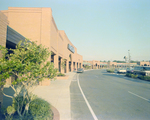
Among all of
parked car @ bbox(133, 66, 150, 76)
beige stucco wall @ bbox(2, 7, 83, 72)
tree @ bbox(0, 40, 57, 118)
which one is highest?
beige stucco wall @ bbox(2, 7, 83, 72)

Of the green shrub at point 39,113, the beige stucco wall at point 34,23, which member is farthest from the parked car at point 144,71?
the green shrub at point 39,113

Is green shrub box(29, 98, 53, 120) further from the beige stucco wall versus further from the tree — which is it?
the beige stucco wall

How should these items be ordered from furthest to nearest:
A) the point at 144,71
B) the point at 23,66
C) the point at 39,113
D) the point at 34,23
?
the point at 144,71 → the point at 34,23 → the point at 39,113 → the point at 23,66

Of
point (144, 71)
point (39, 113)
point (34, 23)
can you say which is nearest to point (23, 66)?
point (39, 113)

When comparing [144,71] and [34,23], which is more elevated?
[34,23]

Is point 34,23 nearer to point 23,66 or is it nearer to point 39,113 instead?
point 23,66

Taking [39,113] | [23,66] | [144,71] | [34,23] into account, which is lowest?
[39,113]

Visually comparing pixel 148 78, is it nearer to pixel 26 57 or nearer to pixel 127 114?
pixel 127 114

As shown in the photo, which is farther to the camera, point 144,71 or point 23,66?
point 144,71

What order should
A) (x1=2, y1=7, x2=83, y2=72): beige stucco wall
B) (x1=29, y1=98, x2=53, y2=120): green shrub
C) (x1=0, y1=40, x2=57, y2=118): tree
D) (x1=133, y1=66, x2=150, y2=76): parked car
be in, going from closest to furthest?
(x1=0, y1=40, x2=57, y2=118): tree
(x1=29, y1=98, x2=53, y2=120): green shrub
(x1=2, y1=7, x2=83, y2=72): beige stucco wall
(x1=133, y1=66, x2=150, y2=76): parked car

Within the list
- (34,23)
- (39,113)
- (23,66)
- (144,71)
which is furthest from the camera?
(144,71)

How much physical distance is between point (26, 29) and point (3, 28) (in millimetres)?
9662

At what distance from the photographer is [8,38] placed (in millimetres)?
7203

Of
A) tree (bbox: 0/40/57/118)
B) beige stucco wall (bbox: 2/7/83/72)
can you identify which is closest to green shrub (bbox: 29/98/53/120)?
tree (bbox: 0/40/57/118)
